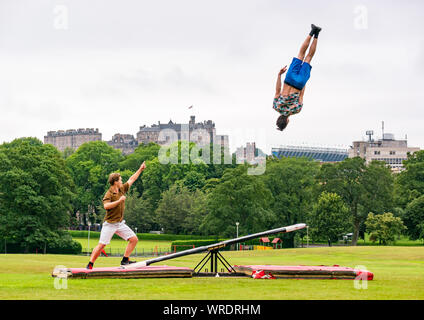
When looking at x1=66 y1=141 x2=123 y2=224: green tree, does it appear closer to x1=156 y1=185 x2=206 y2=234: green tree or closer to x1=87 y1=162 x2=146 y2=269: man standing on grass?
x1=156 y1=185 x2=206 y2=234: green tree

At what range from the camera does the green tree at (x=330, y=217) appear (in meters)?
80.9

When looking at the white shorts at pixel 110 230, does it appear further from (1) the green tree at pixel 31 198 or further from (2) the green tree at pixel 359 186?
(2) the green tree at pixel 359 186

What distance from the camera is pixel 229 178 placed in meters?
84.4

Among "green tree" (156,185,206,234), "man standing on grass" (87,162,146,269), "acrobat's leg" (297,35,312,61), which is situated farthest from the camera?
"green tree" (156,185,206,234)

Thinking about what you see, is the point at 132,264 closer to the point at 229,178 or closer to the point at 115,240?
the point at 229,178

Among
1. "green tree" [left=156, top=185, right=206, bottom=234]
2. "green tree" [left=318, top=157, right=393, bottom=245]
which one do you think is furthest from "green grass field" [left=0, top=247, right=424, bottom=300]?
"green tree" [left=156, top=185, right=206, bottom=234]

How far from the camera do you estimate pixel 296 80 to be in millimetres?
15992

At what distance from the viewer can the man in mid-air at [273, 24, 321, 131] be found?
52.3 ft

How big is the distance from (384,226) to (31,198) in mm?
43753

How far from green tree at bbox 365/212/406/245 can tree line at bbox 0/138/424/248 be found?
13cm

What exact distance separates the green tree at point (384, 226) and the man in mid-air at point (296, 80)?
67.5 meters

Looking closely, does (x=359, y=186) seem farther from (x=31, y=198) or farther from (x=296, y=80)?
(x=296, y=80)
